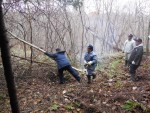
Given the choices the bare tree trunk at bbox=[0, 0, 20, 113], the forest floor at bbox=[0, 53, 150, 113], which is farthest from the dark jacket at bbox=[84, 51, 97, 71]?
the bare tree trunk at bbox=[0, 0, 20, 113]

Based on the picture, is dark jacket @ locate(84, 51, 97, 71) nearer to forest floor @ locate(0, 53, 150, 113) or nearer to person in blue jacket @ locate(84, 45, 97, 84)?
person in blue jacket @ locate(84, 45, 97, 84)

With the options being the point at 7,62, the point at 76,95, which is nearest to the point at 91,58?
the point at 76,95

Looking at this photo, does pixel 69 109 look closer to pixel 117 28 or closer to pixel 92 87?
pixel 92 87

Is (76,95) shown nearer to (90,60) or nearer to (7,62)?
(90,60)

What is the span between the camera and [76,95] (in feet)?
26.0

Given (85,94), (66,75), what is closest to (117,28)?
(66,75)

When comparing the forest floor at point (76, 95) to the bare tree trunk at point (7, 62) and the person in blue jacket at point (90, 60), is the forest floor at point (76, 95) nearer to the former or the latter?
the person in blue jacket at point (90, 60)

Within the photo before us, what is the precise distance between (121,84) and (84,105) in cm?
284

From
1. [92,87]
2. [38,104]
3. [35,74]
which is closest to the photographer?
[38,104]

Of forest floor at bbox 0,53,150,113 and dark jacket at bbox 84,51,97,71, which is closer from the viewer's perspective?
forest floor at bbox 0,53,150,113

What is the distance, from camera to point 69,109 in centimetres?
665

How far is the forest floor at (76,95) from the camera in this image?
6.82 metres

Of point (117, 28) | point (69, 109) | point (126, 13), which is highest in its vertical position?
point (126, 13)

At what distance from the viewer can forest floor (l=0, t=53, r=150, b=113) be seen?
6.82m
